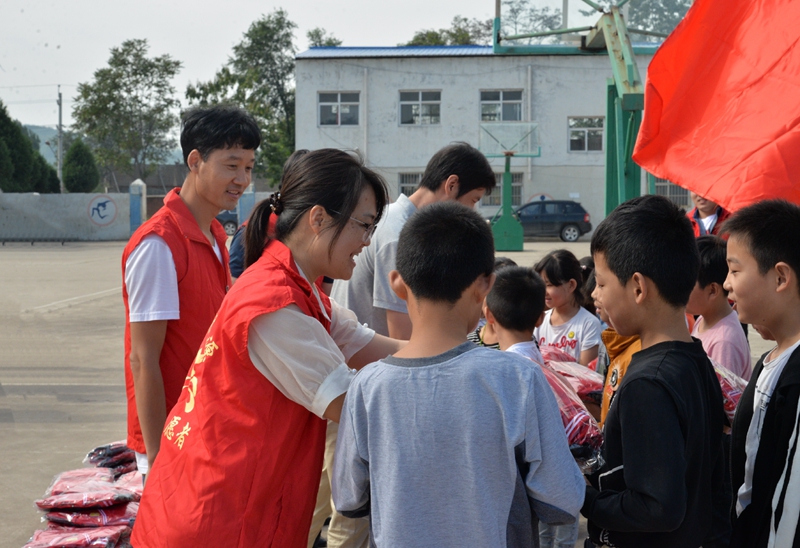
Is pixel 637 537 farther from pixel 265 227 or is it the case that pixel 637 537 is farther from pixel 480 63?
pixel 480 63

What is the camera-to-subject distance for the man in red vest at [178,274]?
2.29 m

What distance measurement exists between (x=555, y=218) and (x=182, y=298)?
24.3 meters

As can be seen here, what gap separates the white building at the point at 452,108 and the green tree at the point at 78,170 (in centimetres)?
1567

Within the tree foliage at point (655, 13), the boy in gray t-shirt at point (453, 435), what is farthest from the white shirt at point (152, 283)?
the tree foliage at point (655, 13)

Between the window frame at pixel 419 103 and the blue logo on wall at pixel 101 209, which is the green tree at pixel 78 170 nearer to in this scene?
the blue logo on wall at pixel 101 209

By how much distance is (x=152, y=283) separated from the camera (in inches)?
90.2

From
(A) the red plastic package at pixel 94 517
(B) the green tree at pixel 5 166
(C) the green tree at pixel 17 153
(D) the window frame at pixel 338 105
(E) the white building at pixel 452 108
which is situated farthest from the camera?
(C) the green tree at pixel 17 153

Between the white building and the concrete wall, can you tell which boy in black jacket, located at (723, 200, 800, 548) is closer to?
the white building

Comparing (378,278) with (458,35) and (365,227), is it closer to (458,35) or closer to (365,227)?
(365,227)

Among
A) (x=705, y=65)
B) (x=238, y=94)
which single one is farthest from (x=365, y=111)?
(x=705, y=65)

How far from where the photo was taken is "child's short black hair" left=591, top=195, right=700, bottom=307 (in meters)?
1.75

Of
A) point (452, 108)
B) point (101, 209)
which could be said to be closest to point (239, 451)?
point (452, 108)

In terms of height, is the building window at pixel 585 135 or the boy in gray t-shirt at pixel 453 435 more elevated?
the building window at pixel 585 135

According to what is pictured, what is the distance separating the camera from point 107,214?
28656mm
